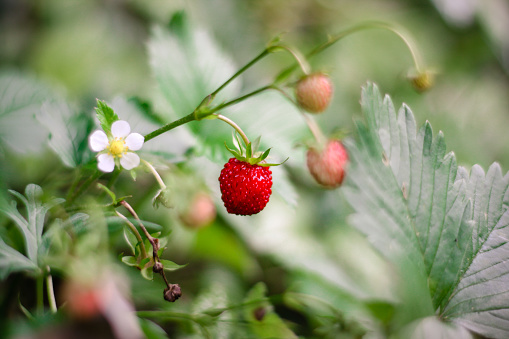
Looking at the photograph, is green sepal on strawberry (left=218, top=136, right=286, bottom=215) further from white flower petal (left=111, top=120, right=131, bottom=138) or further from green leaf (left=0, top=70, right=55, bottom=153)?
green leaf (left=0, top=70, right=55, bottom=153)

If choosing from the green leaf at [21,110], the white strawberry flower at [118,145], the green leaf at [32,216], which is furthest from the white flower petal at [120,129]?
the green leaf at [21,110]

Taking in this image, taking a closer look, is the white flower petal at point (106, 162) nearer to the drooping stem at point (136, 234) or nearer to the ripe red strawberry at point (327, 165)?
the drooping stem at point (136, 234)

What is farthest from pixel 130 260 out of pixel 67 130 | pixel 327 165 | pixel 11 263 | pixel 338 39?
pixel 338 39

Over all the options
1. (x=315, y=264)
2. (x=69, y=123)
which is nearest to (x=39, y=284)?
(x=69, y=123)

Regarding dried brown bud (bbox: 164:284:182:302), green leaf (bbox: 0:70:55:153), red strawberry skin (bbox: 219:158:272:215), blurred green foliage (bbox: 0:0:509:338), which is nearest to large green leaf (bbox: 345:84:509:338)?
blurred green foliage (bbox: 0:0:509:338)

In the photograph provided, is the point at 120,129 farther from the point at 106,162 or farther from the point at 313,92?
the point at 313,92

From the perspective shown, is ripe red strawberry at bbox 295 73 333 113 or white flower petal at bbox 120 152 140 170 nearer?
white flower petal at bbox 120 152 140 170
